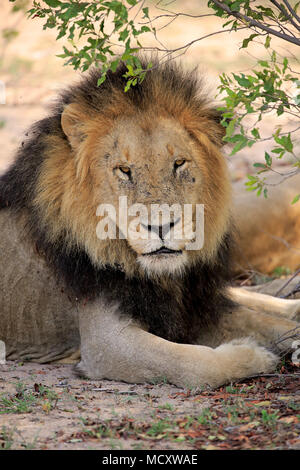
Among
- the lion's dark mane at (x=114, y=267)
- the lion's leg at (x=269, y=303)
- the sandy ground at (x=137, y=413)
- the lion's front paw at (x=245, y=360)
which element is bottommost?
the sandy ground at (x=137, y=413)

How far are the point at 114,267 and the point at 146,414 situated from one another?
1151 mm

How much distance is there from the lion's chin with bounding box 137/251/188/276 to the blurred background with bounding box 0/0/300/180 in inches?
228

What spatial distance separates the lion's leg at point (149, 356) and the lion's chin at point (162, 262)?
47 centimetres

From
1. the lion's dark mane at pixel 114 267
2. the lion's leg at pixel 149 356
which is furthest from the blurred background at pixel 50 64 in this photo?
the lion's leg at pixel 149 356

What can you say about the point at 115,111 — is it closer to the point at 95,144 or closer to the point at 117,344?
the point at 95,144

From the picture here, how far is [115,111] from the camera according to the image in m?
4.91

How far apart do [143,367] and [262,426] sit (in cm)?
113

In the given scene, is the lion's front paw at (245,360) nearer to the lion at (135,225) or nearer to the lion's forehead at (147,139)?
the lion at (135,225)

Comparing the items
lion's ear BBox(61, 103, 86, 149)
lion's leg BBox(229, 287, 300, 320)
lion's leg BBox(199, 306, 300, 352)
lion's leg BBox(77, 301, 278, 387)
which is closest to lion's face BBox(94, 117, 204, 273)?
lion's ear BBox(61, 103, 86, 149)

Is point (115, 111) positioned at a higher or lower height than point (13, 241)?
higher

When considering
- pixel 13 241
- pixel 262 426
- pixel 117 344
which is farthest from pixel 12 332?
pixel 262 426

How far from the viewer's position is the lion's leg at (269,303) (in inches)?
237

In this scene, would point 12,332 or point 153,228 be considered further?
point 12,332

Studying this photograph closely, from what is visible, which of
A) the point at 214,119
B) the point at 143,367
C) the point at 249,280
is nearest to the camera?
the point at 143,367
